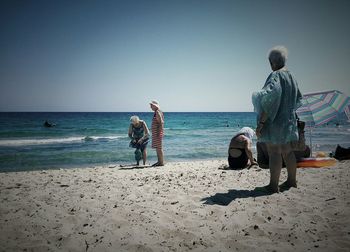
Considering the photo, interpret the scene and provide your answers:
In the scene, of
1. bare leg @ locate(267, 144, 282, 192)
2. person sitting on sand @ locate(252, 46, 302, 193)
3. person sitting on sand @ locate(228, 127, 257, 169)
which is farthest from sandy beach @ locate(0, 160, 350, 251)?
person sitting on sand @ locate(228, 127, 257, 169)

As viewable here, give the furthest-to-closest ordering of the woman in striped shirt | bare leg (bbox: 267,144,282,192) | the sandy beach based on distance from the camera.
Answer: the woman in striped shirt
bare leg (bbox: 267,144,282,192)
the sandy beach

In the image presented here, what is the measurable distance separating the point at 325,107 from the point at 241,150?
9.05 feet

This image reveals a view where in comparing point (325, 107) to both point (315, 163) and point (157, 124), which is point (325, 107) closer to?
point (315, 163)

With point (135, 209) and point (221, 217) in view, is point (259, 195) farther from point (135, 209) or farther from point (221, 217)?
point (135, 209)

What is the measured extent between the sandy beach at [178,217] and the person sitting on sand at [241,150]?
4.66 ft

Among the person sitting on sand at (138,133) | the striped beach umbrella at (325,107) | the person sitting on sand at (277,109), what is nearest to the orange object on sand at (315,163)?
the striped beach umbrella at (325,107)

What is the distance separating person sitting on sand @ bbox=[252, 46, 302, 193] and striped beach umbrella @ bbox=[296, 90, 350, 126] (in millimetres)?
3503

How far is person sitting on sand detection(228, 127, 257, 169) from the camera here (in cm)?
650

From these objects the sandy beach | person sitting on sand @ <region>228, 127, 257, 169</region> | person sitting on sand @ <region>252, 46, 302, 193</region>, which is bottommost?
the sandy beach

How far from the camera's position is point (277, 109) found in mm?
3898

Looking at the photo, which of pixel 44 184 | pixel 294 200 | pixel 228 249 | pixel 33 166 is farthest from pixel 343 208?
pixel 33 166

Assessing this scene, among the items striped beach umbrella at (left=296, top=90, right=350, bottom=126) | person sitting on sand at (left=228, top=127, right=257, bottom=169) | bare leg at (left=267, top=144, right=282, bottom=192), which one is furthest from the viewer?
striped beach umbrella at (left=296, top=90, right=350, bottom=126)

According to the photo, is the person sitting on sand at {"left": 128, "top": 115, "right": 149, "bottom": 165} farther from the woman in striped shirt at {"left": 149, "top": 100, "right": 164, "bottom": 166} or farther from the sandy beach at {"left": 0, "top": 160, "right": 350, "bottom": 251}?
the sandy beach at {"left": 0, "top": 160, "right": 350, "bottom": 251}

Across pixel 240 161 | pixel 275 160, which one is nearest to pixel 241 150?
pixel 240 161
